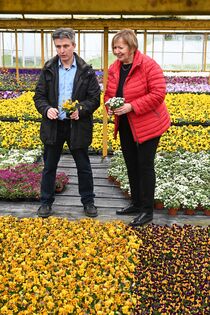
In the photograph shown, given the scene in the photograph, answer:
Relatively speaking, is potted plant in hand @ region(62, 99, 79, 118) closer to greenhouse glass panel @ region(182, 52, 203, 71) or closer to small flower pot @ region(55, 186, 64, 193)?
small flower pot @ region(55, 186, 64, 193)

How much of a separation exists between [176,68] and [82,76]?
2375 cm

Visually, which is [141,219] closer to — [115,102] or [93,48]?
[115,102]

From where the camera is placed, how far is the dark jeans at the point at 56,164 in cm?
480

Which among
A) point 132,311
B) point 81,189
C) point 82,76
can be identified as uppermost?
point 82,76

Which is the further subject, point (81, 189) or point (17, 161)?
point (17, 161)

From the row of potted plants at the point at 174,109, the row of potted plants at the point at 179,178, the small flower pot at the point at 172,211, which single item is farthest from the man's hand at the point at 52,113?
the row of potted plants at the point at 174,109

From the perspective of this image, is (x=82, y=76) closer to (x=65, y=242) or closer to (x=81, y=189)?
(x=81, y=189)

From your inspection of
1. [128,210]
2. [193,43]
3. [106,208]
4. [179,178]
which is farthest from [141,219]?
[193,43]

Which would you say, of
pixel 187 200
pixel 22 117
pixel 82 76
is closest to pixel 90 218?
pixel 187 200

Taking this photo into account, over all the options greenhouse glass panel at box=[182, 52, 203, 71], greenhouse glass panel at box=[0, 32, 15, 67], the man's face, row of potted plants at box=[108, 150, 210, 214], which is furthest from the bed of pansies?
greenhouse glass panel at box=[0, 32, 15, 67]

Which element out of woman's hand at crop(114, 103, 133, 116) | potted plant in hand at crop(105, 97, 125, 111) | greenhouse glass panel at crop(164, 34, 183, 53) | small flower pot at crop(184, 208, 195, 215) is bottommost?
small flower pot at crop(184, 208, 195, 215)

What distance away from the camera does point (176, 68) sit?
27453 mm

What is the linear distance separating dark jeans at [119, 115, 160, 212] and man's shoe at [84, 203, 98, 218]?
466 mm

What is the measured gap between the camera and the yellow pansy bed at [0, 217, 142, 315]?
340cm
